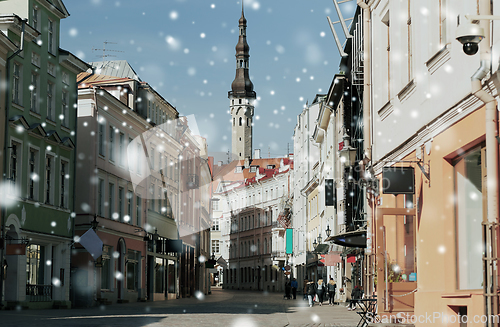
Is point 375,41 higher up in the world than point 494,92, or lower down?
higher up

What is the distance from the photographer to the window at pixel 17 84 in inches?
1056

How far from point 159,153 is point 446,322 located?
120 feet

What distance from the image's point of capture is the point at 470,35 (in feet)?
28.8

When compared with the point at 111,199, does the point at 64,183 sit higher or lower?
higher

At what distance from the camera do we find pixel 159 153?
154 ft

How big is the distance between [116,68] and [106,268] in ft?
55.0

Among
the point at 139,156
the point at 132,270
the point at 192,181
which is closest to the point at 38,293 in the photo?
the point at 132,270

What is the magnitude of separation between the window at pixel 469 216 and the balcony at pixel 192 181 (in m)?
44.3

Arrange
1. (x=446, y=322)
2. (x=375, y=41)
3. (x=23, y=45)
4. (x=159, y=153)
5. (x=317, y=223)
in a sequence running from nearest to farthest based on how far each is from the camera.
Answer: (x=446, y=322) → (x=375, y=41) → (x=23, y=45) → (x=159, y=153) → (x=317, y=223)

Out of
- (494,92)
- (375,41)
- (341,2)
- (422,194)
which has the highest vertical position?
(341,2)

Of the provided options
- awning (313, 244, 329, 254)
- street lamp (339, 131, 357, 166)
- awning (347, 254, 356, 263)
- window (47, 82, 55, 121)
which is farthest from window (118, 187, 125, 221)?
awning (313, 244, 329, 254)

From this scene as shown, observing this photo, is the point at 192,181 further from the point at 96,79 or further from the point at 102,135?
the point at 102,135

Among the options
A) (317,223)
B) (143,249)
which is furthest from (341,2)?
(317,223)

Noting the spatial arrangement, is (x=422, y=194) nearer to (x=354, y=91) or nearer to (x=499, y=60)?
(x=499, y=60)
